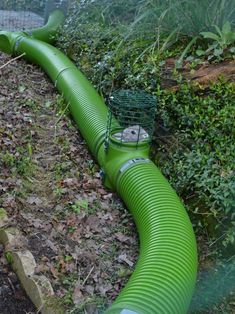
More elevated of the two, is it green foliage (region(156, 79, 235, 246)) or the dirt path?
green foliage (region(156, 79, 235, 246))

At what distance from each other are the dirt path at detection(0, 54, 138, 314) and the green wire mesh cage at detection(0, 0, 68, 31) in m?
2.79

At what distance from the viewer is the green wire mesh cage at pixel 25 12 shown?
22.7ft

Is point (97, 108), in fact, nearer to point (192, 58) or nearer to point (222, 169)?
point (192, 58)

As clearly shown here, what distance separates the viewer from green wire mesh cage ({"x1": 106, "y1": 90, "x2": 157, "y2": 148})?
351 cm

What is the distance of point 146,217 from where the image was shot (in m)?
2.87

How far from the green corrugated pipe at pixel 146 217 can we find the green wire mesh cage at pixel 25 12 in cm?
250

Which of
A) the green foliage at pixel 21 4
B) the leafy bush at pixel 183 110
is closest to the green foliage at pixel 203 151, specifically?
the leafy bush at pixel 183 110

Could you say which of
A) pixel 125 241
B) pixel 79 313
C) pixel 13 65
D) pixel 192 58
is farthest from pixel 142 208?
pixel 13 65

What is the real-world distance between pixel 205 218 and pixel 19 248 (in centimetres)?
125

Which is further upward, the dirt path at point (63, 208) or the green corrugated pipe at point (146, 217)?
the green corrugated pipe at point (146, 217)

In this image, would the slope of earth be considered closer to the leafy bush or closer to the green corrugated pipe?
the green corrugated pipe

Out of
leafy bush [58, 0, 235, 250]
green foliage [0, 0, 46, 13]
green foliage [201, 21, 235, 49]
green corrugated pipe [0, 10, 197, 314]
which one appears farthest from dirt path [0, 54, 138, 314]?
green foliage [0, 0, 46, 13]

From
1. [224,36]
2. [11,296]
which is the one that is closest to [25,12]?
[224,36]

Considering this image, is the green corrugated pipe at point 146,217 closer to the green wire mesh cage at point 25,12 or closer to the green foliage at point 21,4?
the green wire mesh cage at point 25,12
